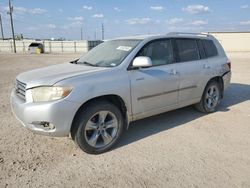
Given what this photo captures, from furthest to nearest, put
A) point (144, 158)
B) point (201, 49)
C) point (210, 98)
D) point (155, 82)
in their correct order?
point (210, 98), point (201, 49), point (155, 82), point (144, 158)

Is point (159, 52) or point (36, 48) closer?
point (159, 52)

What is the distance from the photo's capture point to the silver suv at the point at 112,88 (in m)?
3.75

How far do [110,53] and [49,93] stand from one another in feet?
5.23

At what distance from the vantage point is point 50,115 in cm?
365

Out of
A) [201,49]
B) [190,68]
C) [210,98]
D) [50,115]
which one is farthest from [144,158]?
[201,49]

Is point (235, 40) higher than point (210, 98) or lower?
higher

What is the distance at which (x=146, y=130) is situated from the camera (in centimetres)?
509

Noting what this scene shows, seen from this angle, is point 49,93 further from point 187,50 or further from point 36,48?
point 36,48

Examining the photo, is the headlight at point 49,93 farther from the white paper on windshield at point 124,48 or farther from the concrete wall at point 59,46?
the concrete wall at point 59,46

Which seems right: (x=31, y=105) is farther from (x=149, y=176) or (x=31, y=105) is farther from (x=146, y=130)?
(x=146, y=130)

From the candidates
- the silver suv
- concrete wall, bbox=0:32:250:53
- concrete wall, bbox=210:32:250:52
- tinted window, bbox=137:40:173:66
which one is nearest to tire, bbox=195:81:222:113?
the silver suv

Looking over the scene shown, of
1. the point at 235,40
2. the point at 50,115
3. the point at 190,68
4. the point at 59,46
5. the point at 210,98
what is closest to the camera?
the point at 50,115

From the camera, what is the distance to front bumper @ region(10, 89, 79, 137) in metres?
3.66

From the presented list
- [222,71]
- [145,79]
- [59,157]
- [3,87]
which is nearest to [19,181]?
[59,157]
